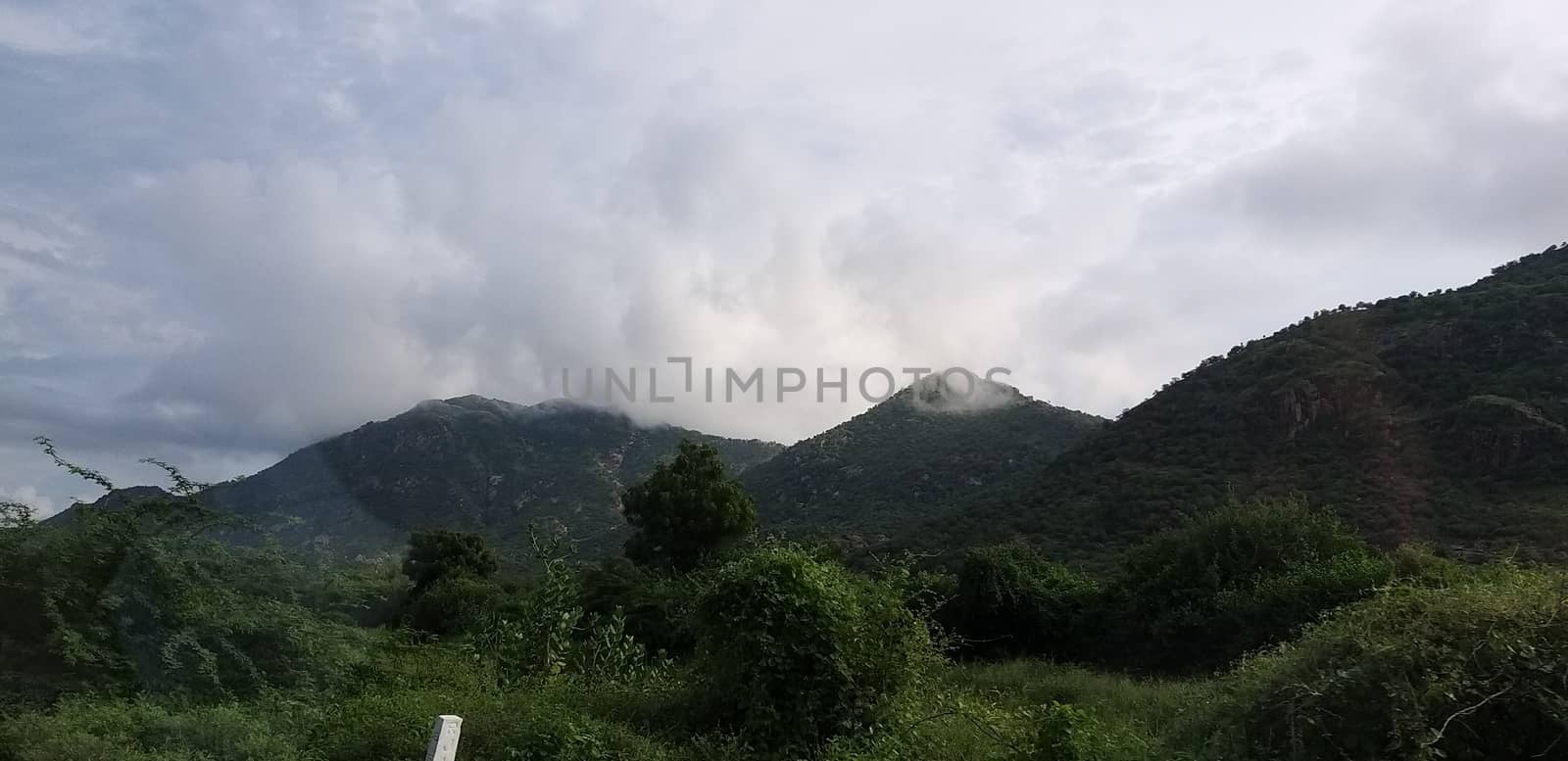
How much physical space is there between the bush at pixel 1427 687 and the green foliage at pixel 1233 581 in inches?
450

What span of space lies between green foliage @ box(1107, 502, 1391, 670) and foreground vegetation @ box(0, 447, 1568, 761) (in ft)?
0.45

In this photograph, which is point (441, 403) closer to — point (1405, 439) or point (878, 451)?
point (878, 451)

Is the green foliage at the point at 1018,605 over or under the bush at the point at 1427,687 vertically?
under

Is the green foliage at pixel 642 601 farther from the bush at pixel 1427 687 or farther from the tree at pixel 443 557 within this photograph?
the bush at pixel 1427 687

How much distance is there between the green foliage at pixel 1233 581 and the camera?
16.1 meters

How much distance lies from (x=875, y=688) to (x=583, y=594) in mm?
12442

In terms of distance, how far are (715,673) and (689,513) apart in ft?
58.6

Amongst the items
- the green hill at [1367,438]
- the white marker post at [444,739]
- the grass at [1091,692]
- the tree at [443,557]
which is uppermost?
the green hill at [1367,438]

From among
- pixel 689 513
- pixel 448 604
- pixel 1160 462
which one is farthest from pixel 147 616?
pixel 1160 462

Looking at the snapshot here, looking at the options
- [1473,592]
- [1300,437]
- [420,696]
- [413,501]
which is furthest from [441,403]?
[1473,592]

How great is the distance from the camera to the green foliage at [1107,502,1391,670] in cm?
Answer: 1609

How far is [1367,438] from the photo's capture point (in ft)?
88.6

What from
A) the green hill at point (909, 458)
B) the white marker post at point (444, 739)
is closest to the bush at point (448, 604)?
the green hill at point (909, 458)

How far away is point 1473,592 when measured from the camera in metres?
5.37
